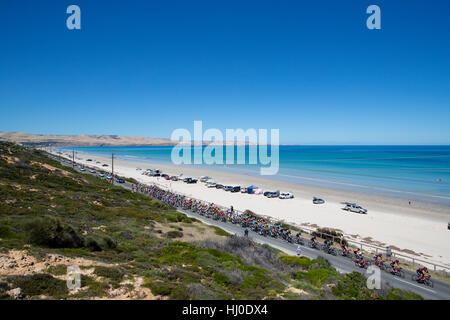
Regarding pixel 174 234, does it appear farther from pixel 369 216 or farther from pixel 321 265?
pixel 369 216

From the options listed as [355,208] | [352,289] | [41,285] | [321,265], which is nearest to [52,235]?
[41,285]

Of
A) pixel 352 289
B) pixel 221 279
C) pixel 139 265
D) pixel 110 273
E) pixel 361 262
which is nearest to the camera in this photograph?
pixel 110 273

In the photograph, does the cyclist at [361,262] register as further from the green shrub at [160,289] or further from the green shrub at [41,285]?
the green shrub at [41,285]

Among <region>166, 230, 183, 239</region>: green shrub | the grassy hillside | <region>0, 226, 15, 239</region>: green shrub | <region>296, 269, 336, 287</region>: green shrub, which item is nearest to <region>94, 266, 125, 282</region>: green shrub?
the grassy hillside

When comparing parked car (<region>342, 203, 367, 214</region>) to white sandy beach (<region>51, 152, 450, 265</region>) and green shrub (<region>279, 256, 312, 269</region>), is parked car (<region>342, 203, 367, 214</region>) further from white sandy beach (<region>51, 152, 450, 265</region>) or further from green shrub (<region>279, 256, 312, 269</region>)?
green shrub (<region>279, 256, 312, 269</region>)

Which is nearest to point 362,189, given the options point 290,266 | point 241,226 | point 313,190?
point 313,190

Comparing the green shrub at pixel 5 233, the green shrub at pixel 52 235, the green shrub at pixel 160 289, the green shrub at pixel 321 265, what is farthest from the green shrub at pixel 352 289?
the green shrub at pixel 5 233

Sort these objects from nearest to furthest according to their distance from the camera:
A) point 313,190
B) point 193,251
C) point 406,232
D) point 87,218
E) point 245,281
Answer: point 245,281, point 193,251, point 87,218, point 406,232, point 313,190
